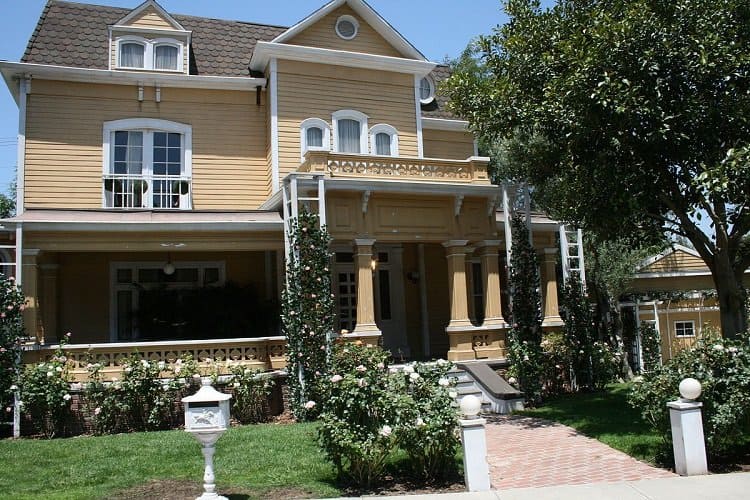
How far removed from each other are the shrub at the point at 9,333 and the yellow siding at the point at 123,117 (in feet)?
13.0

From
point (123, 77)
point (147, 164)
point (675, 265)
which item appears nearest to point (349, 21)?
point (123, 77)

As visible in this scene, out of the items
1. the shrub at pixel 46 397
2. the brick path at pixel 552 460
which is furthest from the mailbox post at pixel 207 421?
the shrub at pixel 46 397

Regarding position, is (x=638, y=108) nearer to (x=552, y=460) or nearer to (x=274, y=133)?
(x=552, y=460)

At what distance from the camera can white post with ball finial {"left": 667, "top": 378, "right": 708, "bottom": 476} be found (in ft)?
26.1

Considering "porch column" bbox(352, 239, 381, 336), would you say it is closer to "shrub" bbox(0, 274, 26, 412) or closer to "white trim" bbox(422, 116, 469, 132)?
"white trim" bbox(422, 116, 469, 132)

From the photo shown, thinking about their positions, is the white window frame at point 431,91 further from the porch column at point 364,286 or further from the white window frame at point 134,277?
the white window frame at point 134,277

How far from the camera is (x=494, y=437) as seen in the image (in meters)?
10.8

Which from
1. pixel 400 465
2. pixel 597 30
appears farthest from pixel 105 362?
pixel 597 30

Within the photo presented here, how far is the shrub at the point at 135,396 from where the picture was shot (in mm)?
12148

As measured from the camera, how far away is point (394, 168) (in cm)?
1495

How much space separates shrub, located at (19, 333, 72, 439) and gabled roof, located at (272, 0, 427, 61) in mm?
9759

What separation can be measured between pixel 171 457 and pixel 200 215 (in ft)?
23.1

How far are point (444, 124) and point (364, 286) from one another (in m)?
7.41

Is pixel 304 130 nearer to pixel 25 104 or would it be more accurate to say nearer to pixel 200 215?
pixel 200 215
